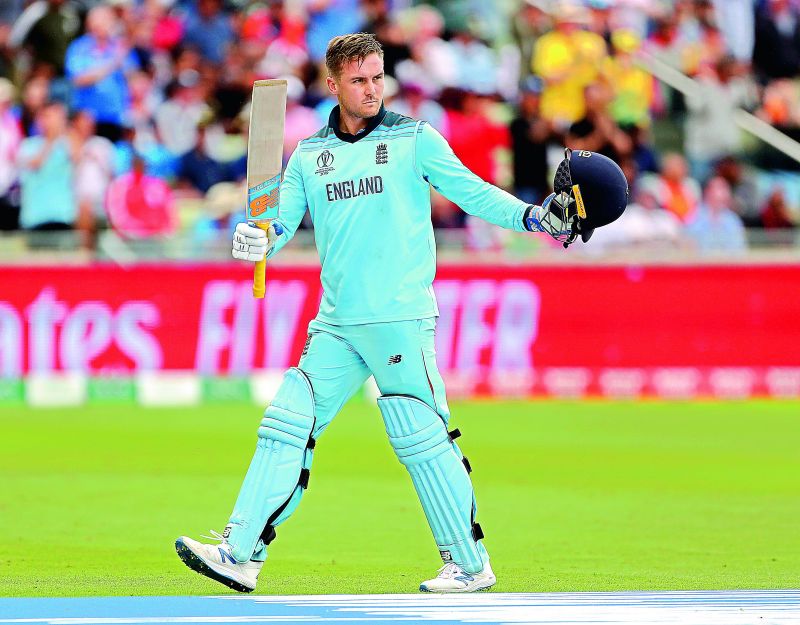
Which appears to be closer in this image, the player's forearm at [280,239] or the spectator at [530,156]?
the player's forearm at [280,239]

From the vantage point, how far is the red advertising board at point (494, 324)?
16.6 metres

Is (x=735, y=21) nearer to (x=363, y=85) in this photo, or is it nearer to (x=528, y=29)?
(x=528, y=29)

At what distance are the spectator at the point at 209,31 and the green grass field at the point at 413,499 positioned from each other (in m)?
4.79

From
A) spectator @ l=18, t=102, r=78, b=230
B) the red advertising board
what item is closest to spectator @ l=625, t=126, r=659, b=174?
the red advertising board

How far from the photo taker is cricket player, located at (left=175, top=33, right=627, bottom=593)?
691cm

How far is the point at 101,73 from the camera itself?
18141 millimetres

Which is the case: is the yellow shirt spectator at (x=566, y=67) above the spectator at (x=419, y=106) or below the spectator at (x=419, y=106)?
above

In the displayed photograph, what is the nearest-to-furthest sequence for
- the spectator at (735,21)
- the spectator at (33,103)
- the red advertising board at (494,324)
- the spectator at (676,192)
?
the red advertising board at (494,324) → the spectator at (33,103) → the spectator at (676,192) → the spectator at (735,21)

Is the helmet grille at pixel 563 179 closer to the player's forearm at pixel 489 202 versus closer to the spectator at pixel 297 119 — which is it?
the player's forearm at pixel 489 202

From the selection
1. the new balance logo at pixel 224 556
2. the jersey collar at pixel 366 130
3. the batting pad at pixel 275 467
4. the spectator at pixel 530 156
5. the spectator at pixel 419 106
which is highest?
the spectator at pixel 419 106

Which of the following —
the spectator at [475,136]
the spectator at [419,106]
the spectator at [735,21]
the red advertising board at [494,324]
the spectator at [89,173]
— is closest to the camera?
the red advertising board at [494,324]

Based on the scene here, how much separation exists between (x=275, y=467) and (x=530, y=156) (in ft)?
38.4

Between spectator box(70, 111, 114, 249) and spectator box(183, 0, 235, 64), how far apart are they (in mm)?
2195

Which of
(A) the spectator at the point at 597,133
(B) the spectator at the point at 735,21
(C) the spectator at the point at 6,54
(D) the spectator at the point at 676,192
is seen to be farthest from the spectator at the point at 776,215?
(C) the spectator at the point at 6,54
